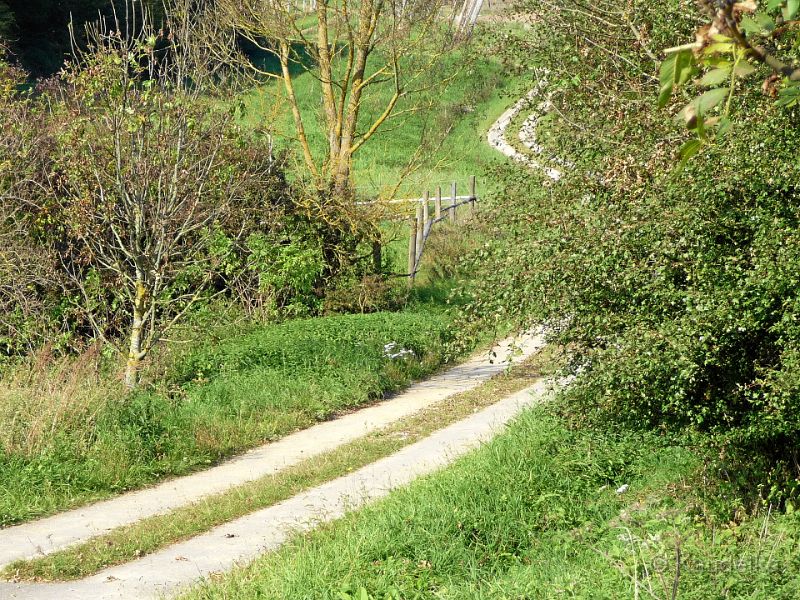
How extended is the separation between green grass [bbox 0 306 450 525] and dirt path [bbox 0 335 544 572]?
233 mm

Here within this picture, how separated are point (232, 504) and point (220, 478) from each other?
1.23m

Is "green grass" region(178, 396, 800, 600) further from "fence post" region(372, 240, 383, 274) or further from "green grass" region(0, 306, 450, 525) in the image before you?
"fence post" region(372, 240, 383, 274)

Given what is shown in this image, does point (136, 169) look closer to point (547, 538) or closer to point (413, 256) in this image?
point (547, 538)

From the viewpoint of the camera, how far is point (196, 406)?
12117 mm

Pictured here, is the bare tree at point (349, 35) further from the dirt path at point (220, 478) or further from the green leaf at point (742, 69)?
the green leaf at point (742, 69)

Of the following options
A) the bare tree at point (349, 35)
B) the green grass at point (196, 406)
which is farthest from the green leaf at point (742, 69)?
the bare tree at point (349, 35)

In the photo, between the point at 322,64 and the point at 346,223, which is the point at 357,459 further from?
the point at 322,64

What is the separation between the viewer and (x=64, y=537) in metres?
8.66

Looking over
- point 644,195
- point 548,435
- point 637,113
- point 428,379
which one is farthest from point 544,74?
point 428,379

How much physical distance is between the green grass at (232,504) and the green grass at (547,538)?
1050mm

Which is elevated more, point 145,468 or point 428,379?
point 145,468

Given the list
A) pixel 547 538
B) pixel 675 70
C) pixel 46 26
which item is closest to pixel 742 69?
pixel 675 70

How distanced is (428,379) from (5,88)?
8384 mm

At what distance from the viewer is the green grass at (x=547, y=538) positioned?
18.9 feet
